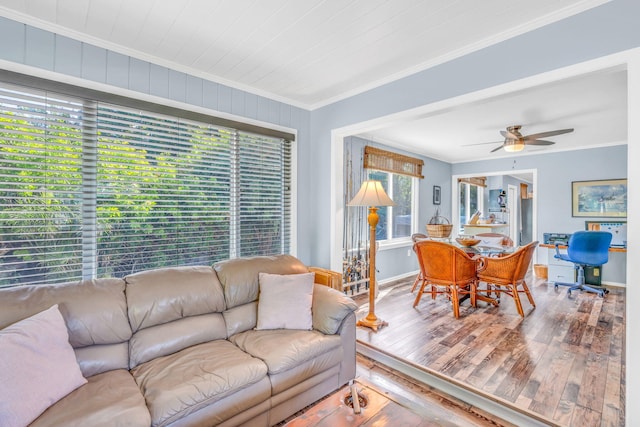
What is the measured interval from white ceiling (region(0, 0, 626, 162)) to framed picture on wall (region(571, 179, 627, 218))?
244 centimetres

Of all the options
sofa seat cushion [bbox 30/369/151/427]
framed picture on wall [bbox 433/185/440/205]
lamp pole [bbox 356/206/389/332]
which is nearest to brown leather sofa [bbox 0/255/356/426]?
sofa seat cushion [bbox 30/369/151/427]

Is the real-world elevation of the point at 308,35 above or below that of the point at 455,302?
above

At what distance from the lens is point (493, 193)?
8.18 metres

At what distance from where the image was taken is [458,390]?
7.01 ft

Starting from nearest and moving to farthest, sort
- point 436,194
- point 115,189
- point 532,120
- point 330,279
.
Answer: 1. point 115,189
2. point 330,279
3. point 532,120
4. point 436,194

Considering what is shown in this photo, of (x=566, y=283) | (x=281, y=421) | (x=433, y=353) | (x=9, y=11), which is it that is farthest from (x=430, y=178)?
(x=9, y=11)

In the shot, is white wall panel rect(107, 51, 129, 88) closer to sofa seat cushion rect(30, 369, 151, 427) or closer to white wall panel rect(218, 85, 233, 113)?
white wall panel rect(218, 85, 233, 113)

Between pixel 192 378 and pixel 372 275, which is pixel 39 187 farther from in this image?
pixel 372 275

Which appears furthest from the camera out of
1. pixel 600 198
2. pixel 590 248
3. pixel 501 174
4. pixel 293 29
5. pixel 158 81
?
pixel 501 174

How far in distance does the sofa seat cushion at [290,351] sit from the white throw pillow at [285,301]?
0.07 metres

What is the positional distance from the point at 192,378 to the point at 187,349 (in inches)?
15.5

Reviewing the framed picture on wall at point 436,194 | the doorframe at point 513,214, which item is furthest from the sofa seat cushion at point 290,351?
the doorframe at point 513,214

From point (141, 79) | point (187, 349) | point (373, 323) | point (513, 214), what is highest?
point (141, 79)

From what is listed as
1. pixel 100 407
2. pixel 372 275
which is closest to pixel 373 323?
pixel 372 275
